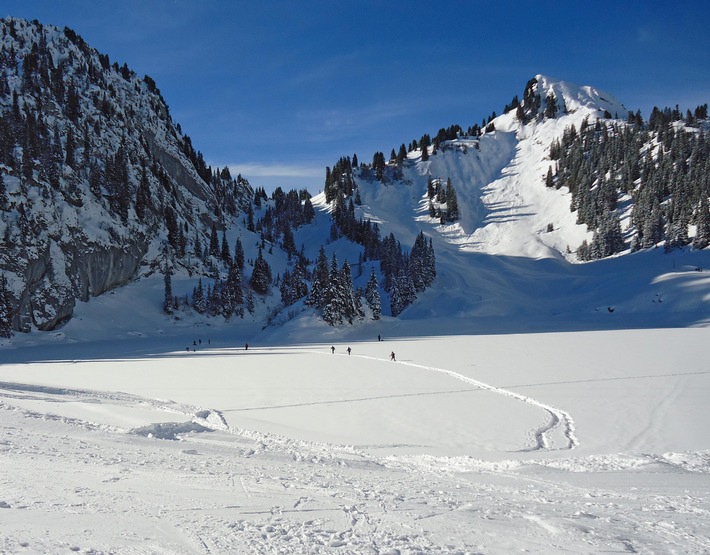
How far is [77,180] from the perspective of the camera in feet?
282

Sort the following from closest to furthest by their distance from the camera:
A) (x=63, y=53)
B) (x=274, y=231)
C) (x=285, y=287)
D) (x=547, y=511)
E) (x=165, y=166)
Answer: (x=547, y=511) → (x=285, y=287) → (x=63, y=53) → (x=165, y=166) → (x=274, y=231)

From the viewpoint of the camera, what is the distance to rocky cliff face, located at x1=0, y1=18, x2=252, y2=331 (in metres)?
71.4

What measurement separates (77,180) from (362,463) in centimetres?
9774

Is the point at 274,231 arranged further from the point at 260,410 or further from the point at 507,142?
the point at 260,410

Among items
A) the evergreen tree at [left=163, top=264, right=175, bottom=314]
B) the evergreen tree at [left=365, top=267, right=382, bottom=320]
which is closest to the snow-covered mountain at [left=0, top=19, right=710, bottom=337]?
the evergreen tree at [left=365, top=267, right=382, bottom=320]

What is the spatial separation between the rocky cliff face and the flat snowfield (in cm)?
5695

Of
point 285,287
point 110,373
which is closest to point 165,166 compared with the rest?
point 285,287

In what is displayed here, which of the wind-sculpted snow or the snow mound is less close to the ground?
the snow mound

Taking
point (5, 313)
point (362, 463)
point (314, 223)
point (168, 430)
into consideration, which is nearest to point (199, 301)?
point (5, 313)

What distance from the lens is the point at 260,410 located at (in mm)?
18094

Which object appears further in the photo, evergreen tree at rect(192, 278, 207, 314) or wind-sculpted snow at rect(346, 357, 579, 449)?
evergreen tree at rect(192, 278, 207, 314)

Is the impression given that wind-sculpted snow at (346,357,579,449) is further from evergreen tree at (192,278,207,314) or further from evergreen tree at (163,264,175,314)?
evergreen tree at (163,264,175,314)

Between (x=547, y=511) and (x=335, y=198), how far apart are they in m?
158

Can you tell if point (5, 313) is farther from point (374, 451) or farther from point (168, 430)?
point (374, 451)
